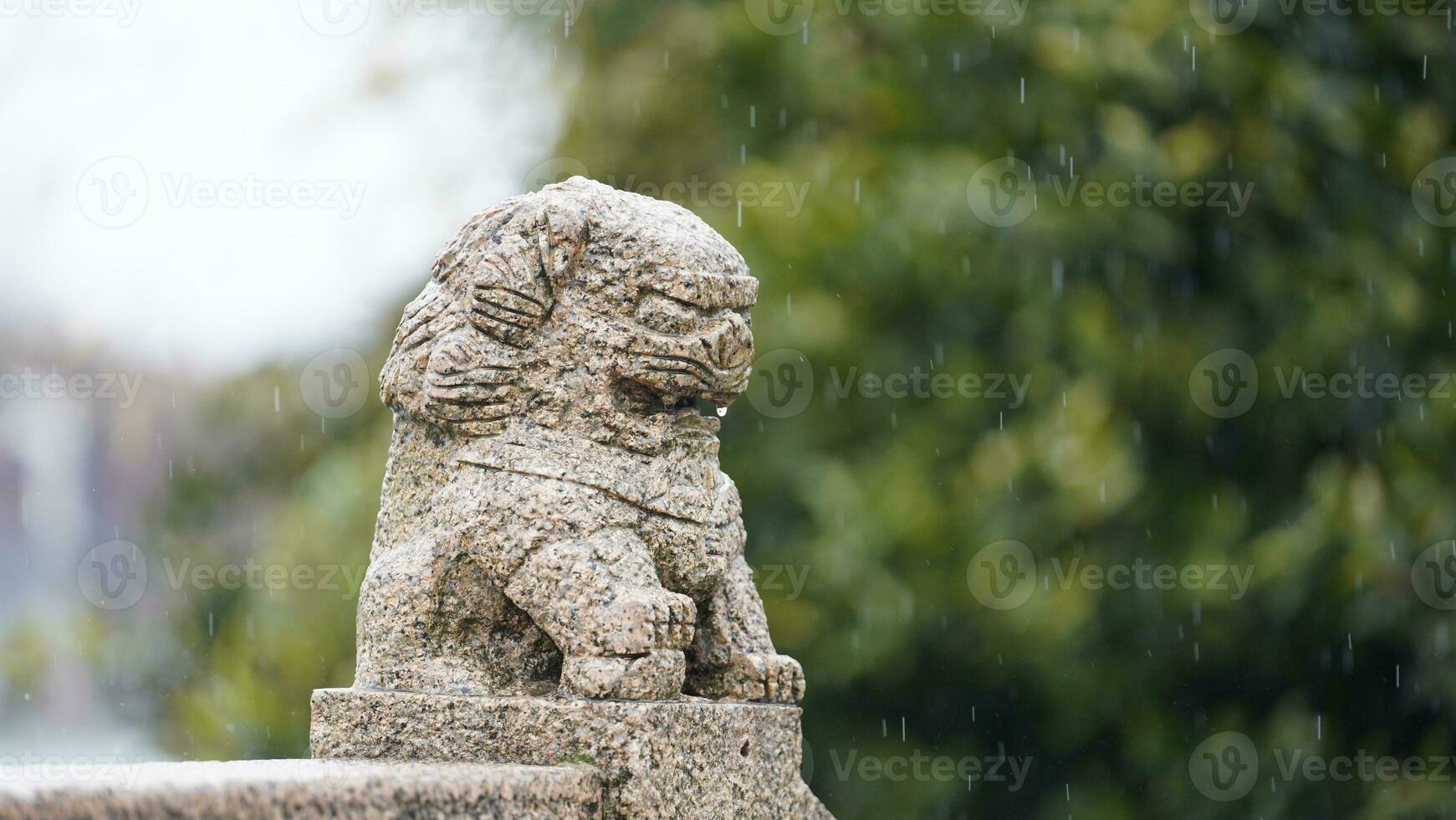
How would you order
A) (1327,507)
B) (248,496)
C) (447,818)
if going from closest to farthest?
(447,818) → (1327,507) → (248,496)

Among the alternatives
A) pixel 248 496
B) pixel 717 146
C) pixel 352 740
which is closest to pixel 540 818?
pixel 352 740

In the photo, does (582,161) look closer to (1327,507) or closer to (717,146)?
(717,146)

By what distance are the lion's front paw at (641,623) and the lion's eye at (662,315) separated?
53 cm

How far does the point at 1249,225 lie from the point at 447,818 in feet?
18.1

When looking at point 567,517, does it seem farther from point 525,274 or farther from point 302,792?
point 302,792

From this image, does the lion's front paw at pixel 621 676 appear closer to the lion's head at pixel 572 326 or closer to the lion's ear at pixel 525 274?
the lion's head at pixel 572 326

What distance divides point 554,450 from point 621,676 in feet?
1.59

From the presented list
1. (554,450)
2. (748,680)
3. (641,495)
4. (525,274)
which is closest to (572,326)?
(525,274)

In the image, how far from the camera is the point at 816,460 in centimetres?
686

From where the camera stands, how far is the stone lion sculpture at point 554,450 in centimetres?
320

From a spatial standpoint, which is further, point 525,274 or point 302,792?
point 525,274

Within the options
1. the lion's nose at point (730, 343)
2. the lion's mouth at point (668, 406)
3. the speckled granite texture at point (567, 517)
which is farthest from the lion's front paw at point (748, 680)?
the lion's nose at point (730, 343)

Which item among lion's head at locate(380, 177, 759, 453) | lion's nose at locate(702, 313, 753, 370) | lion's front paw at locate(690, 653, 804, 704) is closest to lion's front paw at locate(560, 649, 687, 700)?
lion's front paw at locate(690, 653, 804, 704)

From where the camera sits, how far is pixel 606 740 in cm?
300
